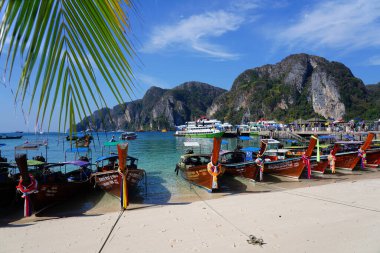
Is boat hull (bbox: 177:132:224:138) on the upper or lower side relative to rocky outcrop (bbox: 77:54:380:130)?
lower

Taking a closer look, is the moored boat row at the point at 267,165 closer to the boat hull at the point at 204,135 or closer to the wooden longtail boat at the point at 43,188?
the wooden longtail boat at the point at 43,188

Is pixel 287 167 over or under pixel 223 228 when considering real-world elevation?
over

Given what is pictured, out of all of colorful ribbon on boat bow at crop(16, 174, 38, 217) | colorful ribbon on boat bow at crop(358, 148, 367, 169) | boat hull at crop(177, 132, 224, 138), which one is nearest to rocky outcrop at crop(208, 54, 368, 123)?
boat hull at crop(177, 132, 224, 138)

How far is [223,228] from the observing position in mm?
7258

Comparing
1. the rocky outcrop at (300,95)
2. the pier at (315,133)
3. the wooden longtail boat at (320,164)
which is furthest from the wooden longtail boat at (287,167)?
the rocky outcrop at (300,95)

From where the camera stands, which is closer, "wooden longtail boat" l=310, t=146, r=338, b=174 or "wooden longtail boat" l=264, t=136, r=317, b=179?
"wooden longtail boat" l=264, t=136, r=317, b=179

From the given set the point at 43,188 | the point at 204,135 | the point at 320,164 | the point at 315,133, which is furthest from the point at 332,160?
the point at 204,135

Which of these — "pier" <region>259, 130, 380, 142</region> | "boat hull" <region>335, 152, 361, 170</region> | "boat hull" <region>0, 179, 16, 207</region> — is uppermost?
"pier" <region>259, 130, 380, 142</region>

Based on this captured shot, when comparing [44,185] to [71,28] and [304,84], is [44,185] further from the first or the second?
[304,84]

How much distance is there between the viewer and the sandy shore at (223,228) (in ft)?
20.1

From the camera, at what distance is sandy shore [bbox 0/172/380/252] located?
20.1 ft

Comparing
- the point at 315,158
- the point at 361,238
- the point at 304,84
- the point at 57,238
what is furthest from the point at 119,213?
the point at 304,84

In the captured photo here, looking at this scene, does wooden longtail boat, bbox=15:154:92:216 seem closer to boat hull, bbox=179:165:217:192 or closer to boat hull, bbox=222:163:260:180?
boat hull, bbox=179:165:217:192

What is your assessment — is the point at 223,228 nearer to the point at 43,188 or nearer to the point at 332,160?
the point at 43,188
